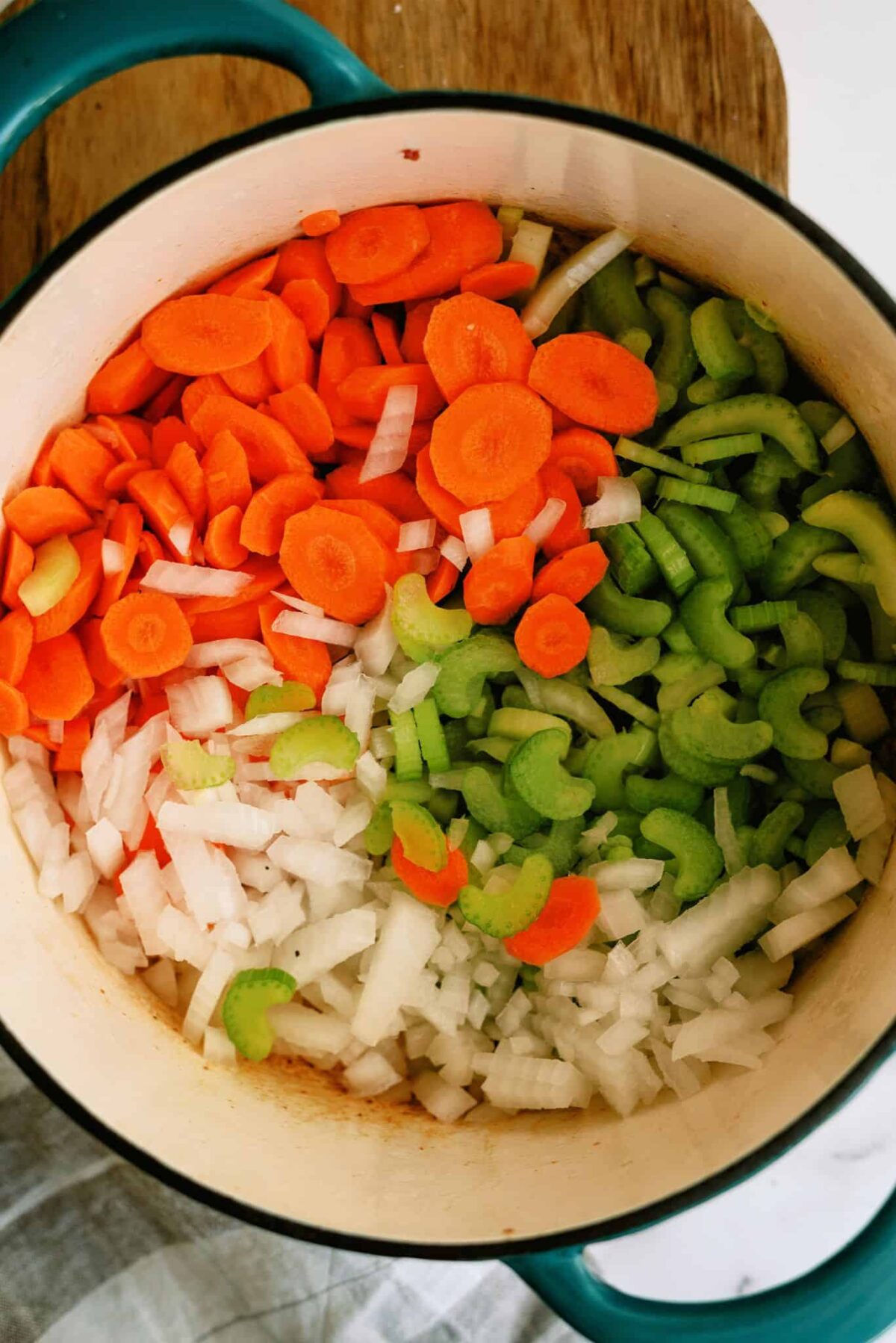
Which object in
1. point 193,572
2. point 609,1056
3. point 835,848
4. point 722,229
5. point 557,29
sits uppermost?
point 557,29

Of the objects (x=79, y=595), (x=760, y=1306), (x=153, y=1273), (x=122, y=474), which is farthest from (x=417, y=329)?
(x=153, y=1273)

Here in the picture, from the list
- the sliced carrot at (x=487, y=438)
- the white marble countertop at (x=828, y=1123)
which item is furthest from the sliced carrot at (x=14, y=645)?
the white marble countertop at (x=828, y=1123)

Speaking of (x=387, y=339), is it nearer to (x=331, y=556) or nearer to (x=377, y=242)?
(x=377, y=242)

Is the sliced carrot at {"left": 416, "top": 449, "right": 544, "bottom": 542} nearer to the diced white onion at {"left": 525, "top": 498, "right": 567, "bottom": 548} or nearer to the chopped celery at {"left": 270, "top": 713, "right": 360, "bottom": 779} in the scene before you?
the diced white onion at {"left": 525, "top": 498, "right": 567, "bottom": 548}

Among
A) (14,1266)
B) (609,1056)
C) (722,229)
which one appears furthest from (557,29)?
(14,1266)

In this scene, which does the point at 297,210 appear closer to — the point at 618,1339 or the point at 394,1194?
the point at 394,1194
